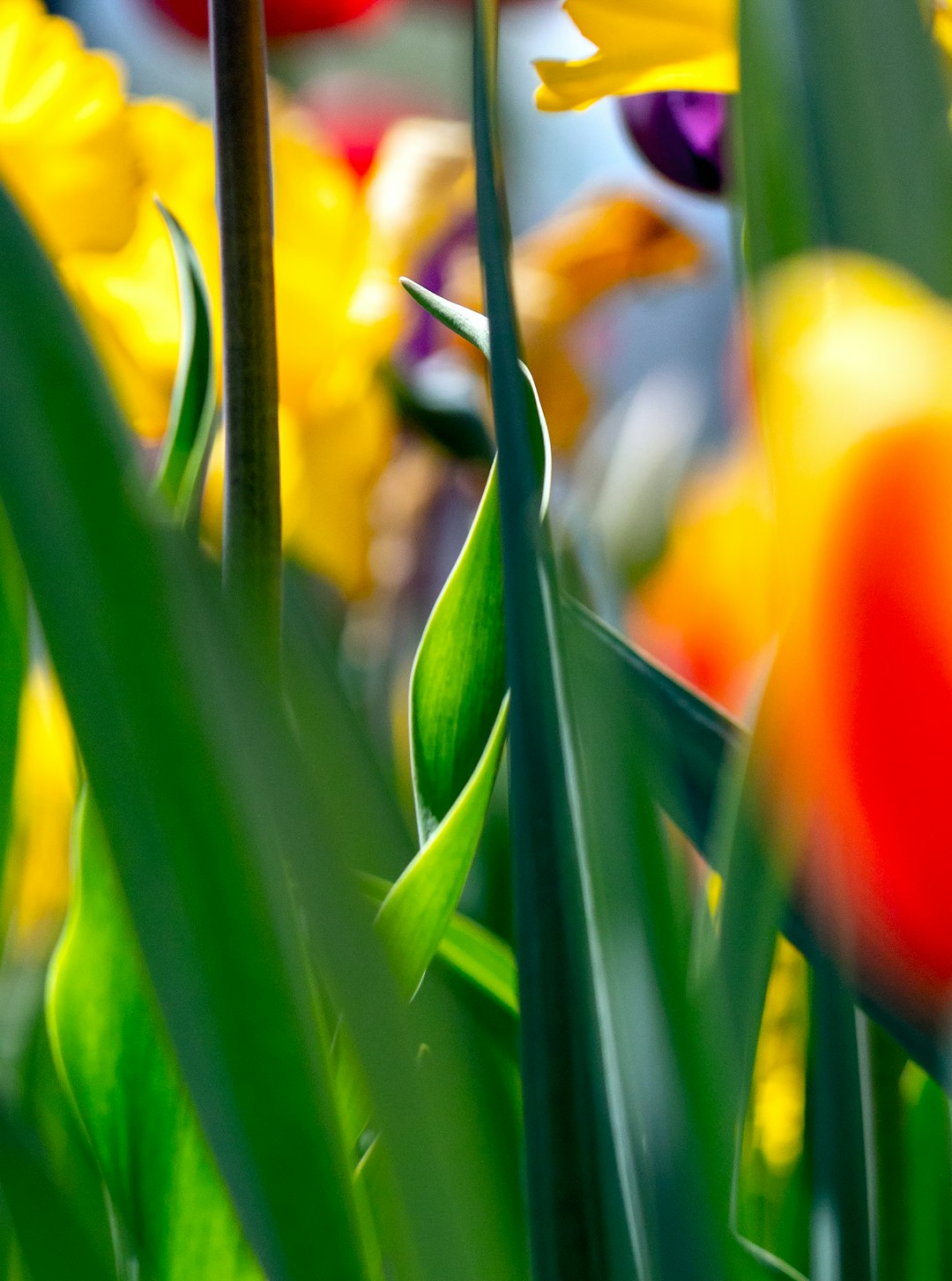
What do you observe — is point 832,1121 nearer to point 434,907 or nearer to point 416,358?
point 434,907

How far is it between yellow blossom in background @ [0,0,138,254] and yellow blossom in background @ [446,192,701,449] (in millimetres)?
106

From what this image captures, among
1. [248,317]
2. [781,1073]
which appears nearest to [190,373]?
[248,317]

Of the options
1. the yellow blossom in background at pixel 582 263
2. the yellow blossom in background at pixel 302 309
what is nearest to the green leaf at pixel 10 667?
the yellow blossom in background at pixel 302 309

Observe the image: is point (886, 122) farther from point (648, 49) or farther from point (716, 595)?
point (716, 595)

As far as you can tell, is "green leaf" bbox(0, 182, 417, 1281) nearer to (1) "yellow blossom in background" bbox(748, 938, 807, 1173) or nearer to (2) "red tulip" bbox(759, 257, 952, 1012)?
(2) "red tulip" bbox(759, 257, 952, 1012)

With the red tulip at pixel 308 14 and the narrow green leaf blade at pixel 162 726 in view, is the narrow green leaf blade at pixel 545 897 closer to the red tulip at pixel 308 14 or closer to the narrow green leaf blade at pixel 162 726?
the narrow green leaf blade at pixel 162 726

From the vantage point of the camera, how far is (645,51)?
157 millimetres

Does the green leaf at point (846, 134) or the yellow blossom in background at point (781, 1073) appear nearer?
the green leaf at point (846, 134)

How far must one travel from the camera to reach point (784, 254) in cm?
11

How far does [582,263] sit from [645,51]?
0.19 meters

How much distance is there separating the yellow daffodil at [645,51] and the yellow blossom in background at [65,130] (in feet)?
0.37

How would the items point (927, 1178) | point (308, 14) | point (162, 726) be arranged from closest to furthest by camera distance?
1. point (162, 726)
2. point (927, 1178)
3. point (308, 14)

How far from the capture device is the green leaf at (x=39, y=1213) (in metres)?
0.10

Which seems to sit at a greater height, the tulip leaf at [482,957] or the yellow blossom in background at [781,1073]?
the tulip leaf at [482,957]
